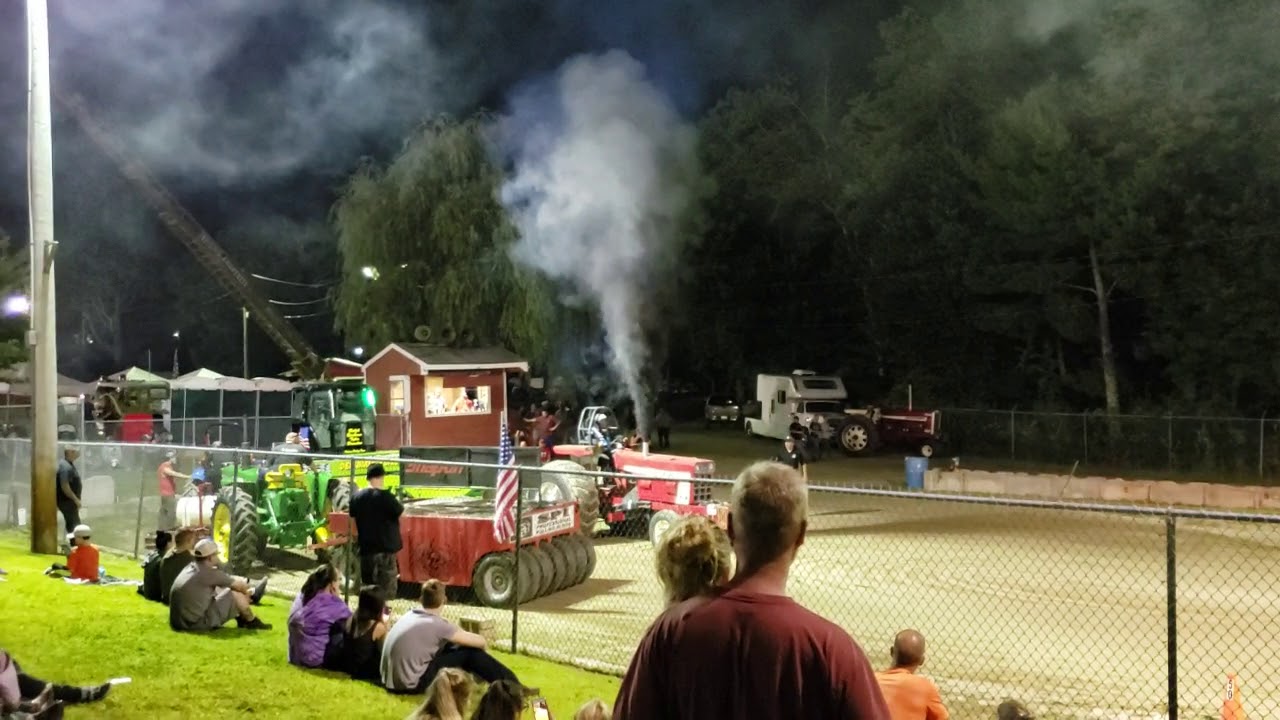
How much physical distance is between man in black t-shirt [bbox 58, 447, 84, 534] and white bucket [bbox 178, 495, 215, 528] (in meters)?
1.34

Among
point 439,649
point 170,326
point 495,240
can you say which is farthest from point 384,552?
point 170,326

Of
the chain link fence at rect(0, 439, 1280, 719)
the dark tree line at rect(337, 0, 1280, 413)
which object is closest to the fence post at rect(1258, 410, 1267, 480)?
the dark tree line at rect(337, 0, 1280, 413)

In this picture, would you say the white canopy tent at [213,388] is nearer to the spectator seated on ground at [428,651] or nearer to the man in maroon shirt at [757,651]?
the spectator seated on ground at [428,651]

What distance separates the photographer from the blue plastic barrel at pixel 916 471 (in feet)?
76.8

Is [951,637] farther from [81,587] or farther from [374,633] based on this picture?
[81,587]

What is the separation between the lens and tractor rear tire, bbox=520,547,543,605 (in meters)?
11.1

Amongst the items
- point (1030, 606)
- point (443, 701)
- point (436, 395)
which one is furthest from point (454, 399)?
point (443, 701)

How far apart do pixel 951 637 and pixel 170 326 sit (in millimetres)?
81369

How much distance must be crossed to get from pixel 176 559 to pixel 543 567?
3.88 m

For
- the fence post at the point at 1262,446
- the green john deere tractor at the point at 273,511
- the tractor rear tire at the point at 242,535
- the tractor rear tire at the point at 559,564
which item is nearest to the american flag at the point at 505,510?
the tractor rear tire at the point at 559,564

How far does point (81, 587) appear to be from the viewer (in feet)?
33.5

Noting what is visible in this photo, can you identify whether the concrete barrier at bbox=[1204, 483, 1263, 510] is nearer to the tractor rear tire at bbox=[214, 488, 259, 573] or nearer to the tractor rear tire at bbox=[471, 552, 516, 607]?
the tractor rear tire at bbox=[471, 552, 516, 607]

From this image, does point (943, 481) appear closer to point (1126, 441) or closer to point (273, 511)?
point (1126, 441)

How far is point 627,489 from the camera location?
55.6 feet
